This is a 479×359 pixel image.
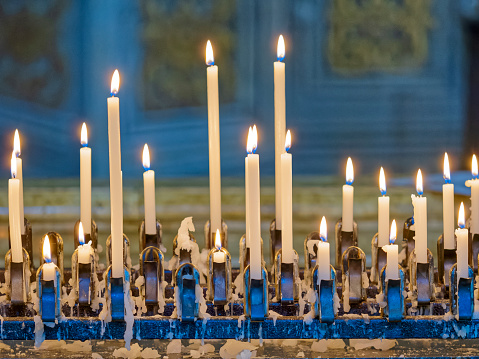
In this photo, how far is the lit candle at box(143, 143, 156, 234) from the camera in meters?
0.96

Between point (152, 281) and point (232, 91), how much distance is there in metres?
0.65

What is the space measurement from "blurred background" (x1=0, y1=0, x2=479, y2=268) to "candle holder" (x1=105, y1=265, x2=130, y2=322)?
0.63 metres

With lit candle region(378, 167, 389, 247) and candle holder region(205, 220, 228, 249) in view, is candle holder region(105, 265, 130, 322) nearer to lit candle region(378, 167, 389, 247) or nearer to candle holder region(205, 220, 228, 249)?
candle holder region(205, 220, 228, 249)

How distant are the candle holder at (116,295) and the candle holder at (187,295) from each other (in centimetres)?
5

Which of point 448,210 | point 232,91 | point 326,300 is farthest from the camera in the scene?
point 232,91

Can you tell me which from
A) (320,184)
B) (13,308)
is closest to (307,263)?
(13,308)

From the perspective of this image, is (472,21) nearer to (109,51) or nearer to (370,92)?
(370,92)

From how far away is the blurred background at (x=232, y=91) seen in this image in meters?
1.45

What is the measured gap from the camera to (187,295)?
32.3 inches

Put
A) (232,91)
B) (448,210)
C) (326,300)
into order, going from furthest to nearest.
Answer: (232,91) → (448,210) → (326,300)

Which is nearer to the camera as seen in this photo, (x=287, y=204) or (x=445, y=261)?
(x=287, y=204)

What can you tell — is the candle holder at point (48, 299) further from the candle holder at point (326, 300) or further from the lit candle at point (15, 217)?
the candle holder at point (326, 300)

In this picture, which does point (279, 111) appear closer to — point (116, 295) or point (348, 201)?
point (348, 201)

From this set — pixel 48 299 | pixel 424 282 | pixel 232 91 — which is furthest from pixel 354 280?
→ pixel 232 91
